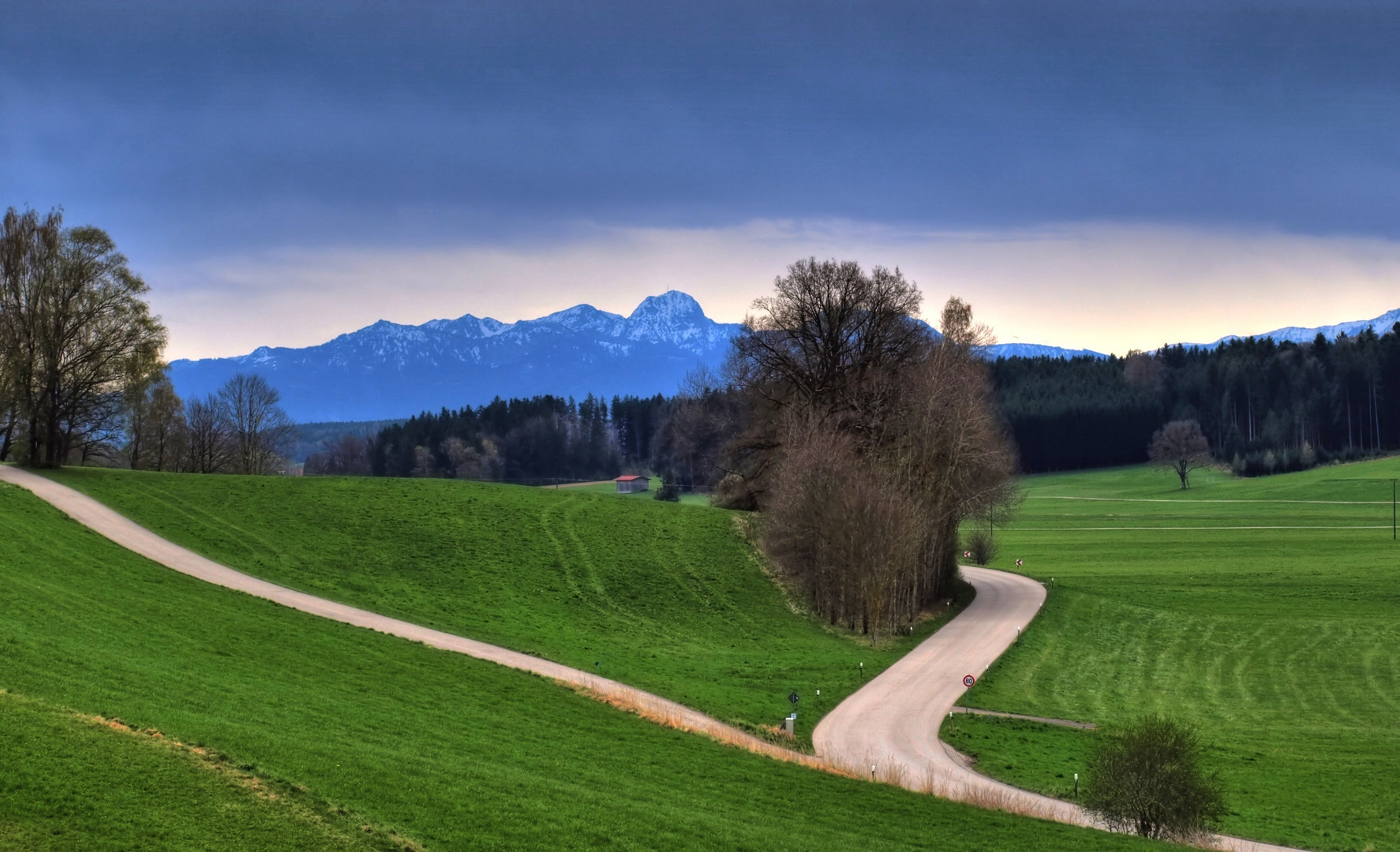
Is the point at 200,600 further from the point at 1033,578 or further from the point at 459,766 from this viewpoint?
the point at 1033,578

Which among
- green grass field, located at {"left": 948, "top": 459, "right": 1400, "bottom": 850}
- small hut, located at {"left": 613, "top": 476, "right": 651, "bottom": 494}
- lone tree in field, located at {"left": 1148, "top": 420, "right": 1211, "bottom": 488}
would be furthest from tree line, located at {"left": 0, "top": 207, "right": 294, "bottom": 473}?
lone tree in field, located at {"left": 1148, "top": 420, "right": 1211, "bottom": 488}

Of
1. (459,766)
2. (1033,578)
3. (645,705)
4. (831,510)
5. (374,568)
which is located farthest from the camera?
(1033,578)

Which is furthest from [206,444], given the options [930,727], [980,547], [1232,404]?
[1232,404]

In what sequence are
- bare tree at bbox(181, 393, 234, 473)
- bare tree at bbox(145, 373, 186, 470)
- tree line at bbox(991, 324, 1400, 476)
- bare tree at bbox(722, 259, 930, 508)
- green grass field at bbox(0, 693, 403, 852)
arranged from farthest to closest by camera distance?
tree line at bbox(991, 324, 1400, 476)
bare tree at bbox(181, 393, 234, 473)
bare tree at bbox(145, 373, 186, 470)
bare tree at bbox(722, 259, 930, 508)
green grass field at bbox(0, 693, 403, 852)

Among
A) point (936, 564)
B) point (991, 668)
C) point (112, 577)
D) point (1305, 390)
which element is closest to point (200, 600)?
point (112, 577)

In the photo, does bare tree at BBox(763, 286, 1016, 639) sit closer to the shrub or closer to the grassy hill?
the grassy hill

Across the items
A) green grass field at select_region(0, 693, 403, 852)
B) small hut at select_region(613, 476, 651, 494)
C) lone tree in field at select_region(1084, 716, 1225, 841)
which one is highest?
small hut at select_region(613, 476, 651, 494)

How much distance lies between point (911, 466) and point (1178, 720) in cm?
2194

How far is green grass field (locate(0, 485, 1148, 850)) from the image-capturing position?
14875 millimetres

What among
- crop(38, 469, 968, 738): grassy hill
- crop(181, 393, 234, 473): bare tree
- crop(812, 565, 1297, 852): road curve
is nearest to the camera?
crop(812, 565, 1297, 852): road curve

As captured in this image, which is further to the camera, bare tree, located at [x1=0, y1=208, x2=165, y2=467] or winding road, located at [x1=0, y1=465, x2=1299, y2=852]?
bare tree, located at [x1=0, y1=208, x2=165, y2=467]

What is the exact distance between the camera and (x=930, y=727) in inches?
1308

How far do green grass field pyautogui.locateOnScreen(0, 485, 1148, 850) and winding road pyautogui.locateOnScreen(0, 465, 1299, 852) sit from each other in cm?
213

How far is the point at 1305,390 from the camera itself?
159500 millimetres
